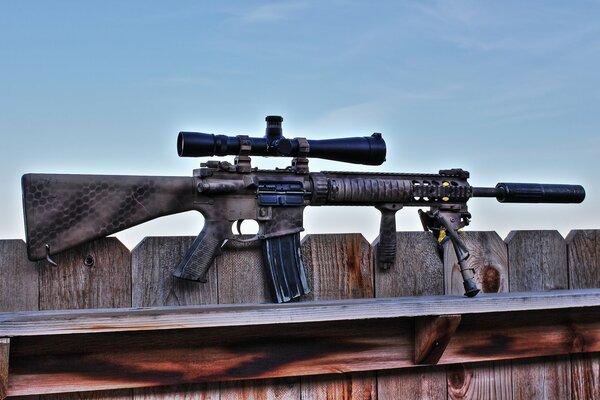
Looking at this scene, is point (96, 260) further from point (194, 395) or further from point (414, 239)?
point (414, 239)


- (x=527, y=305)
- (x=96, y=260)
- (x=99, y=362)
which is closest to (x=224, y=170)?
(x=96, y=260)

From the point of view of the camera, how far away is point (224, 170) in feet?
10.6

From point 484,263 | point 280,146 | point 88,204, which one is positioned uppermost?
point 280,146

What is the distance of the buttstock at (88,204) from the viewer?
118 inches

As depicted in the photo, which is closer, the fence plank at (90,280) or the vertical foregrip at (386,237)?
the fence plank at (90,280)

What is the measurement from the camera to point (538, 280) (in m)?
4.01

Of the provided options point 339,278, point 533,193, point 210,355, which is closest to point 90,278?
point 210,355

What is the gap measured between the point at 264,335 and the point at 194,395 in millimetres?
366

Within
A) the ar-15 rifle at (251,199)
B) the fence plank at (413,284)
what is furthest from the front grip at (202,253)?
the fence plank at (413,284)

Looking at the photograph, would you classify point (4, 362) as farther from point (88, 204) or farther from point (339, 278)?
point (339, 278)

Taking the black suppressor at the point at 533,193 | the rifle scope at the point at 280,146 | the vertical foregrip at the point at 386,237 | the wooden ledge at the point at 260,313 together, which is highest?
the rifle scope at the point at 280,146

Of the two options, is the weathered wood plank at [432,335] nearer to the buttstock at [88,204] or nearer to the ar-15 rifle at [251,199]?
the ar-15 rifle at [251,199]

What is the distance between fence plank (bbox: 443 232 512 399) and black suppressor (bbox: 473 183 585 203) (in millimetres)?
208

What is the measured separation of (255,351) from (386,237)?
77cm
